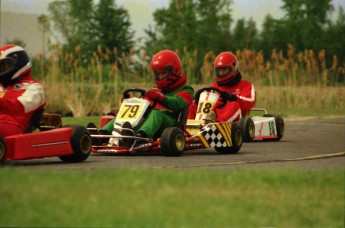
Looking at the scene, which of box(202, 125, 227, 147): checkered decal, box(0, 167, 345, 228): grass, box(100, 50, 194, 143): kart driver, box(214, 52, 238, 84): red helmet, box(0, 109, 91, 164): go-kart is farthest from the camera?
box(214, 52, 238, 84): red helmet

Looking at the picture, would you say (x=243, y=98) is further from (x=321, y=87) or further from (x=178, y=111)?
(x=321, y=87)

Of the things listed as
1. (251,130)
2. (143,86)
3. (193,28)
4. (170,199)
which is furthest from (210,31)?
(170,199)

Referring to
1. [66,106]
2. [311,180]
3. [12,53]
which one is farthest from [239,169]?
[66,106]

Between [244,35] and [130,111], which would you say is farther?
[244,35]

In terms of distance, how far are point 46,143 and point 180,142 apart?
2.08 m

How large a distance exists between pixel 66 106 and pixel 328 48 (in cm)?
2161

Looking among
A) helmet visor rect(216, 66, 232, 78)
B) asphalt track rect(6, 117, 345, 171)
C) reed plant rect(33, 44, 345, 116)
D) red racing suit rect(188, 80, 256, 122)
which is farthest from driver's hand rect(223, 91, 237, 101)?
reed plant rect(33, 44, 345, 116)

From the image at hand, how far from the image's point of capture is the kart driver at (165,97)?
1244 cm

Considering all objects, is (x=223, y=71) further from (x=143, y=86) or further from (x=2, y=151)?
(x=143, y=86)

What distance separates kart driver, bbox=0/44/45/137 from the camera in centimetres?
1095

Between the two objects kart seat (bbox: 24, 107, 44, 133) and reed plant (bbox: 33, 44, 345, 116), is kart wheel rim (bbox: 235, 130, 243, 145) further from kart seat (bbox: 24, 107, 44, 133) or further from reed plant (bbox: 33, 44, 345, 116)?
reed plant (bbox: 33, 44, 345, 116)

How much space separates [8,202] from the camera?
763 cm

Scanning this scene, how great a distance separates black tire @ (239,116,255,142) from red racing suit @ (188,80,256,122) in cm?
12

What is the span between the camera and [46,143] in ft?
35.4
